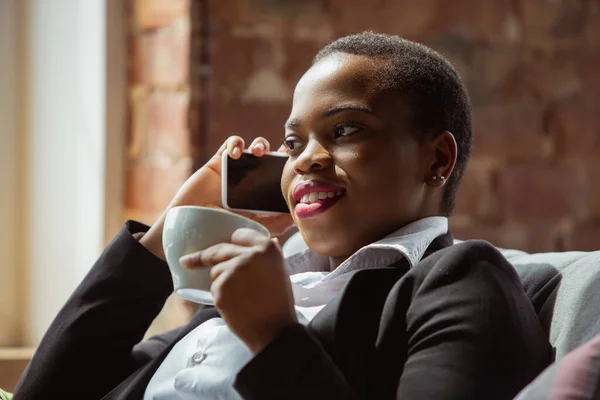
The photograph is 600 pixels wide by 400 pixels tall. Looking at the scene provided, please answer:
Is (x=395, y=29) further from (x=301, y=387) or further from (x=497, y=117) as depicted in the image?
(x=301, y=387)

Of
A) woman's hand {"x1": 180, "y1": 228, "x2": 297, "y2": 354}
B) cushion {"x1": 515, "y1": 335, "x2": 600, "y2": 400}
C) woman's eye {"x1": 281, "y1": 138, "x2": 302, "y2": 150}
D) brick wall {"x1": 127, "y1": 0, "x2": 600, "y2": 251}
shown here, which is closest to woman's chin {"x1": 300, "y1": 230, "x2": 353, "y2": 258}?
woman's eye {"x1": 281, "y1": 138, "x2": 302, "y2": 150}

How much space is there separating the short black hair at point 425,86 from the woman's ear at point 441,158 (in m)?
0.01

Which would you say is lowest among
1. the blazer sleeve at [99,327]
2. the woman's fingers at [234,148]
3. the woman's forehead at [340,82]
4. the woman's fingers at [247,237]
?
the blazer sleeve at [99,327]

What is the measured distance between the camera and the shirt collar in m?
0.96

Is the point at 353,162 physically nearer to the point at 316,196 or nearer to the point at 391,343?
the point at 316,196

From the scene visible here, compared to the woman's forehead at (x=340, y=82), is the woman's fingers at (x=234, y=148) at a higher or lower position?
lower

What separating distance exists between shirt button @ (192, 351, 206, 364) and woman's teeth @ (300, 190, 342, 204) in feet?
0.67

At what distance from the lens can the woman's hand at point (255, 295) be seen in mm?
786

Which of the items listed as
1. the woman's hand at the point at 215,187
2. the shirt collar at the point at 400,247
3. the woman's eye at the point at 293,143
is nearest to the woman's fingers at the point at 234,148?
the woman's hand at the point at 215,187

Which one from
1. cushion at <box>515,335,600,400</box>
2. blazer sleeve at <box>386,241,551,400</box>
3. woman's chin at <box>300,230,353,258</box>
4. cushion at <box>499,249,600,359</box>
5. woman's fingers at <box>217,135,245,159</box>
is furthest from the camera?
woman's fingers at <box>217,135,245,159</box>

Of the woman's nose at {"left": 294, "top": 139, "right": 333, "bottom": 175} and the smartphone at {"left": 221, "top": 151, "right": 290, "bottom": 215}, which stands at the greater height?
the woman's nose at {"left": 294, "top": 139, "right": 333, "bottom": 175}

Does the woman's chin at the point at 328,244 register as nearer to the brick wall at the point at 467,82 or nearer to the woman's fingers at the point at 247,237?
the woman's fingers at the point at 247,237

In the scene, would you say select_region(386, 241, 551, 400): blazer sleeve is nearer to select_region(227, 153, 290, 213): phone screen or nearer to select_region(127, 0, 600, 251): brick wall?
select_region(227, 153, 290, 213): phone screen

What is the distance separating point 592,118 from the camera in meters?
1.93
